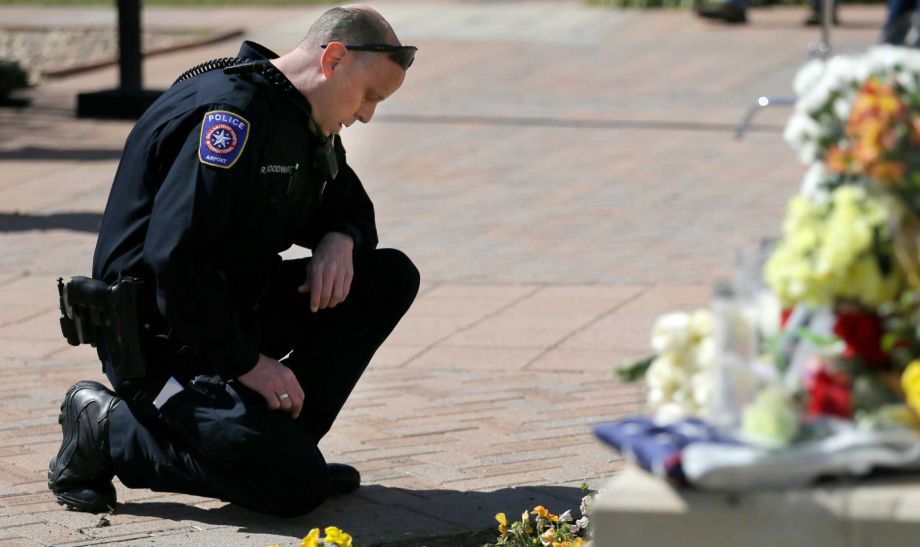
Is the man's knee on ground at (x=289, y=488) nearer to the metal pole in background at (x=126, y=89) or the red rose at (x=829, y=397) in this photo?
the red rose at (x=829, y=397)

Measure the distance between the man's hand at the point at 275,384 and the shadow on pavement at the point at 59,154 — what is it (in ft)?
19.5

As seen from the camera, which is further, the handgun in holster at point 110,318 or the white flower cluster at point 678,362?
the handgun in holster at point 110,318

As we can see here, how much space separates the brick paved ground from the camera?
371cm

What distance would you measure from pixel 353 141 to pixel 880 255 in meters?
7.73

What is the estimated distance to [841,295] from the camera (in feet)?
6.85

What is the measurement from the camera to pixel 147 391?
3508 millimetres

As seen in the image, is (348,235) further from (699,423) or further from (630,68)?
(630,68)

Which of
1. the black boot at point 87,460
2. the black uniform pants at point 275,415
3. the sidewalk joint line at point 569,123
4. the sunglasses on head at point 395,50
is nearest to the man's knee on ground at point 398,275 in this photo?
the black uniform pants at point 275,415

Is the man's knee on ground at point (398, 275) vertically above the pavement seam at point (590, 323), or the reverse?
the man's knee on ground at point (398, 275)

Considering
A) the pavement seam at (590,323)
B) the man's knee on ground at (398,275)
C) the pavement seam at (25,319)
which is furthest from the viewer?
the pavement seam at (25,319)

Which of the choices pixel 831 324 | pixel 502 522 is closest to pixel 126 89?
pixel 502 522

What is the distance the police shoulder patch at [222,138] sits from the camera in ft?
10.7

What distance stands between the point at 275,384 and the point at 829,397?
5.28 feet

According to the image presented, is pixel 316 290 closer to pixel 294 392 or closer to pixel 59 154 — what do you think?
pixel 294 392
